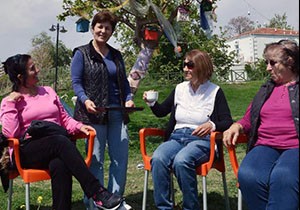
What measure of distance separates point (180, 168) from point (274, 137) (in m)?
0.62

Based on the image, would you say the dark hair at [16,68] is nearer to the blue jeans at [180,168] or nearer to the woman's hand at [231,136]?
the blue jeans at [180,168]

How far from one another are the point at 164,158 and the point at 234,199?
110 cm

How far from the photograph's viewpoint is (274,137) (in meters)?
2.65

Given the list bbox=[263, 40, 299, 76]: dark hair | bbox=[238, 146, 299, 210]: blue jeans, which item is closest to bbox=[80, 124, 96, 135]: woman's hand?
bbox=[238, 146, 299, 210]: blue jeans

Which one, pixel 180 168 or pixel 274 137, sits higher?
pixel 274 137

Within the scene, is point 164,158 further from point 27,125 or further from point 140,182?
point 140,182

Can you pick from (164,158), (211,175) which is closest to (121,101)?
(164,158)

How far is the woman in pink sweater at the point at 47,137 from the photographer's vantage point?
9.48 feet

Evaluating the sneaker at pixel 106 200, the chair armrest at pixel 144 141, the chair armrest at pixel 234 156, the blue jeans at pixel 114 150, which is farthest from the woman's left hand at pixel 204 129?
the sneaker at pixel 106 200

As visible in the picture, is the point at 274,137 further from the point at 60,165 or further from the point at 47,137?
the point at 47,137

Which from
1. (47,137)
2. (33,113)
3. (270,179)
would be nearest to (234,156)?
(270,179)

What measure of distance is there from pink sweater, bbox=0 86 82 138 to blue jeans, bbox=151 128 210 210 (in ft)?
2.20

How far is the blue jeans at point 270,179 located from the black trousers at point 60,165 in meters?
1.01

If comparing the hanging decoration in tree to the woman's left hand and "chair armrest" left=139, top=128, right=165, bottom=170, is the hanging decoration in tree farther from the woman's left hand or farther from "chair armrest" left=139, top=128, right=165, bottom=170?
the woman's left hand
